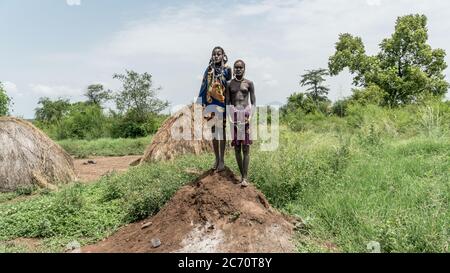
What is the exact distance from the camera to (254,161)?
270 inches

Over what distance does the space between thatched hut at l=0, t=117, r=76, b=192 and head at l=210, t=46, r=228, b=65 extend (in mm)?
5505

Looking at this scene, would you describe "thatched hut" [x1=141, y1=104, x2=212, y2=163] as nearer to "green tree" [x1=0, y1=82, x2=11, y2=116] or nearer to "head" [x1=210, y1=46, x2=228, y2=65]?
"head" [x1=210, y1=46, x2=228, y2=65]

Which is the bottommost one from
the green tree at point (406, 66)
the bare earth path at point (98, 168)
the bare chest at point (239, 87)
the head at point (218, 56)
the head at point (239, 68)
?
the bare earth path at point (98, 168)

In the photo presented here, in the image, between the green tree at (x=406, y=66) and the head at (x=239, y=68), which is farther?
the green tree at (x=406, y=66)

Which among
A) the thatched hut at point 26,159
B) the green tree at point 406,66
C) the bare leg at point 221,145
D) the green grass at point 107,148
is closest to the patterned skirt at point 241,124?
the bare leg at point 221,145

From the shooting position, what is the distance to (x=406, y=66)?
24.3m

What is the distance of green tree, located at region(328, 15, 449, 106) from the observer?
2333cm

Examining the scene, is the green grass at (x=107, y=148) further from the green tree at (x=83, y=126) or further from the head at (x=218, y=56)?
the head at (x=218, y=56)

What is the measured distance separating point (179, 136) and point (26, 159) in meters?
3.37

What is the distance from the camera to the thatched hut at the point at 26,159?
360 inches

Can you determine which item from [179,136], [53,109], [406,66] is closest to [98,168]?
[179,136]

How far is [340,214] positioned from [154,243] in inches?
79.4

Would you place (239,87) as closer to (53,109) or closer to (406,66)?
(406,66)

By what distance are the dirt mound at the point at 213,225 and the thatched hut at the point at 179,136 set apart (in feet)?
16.7
